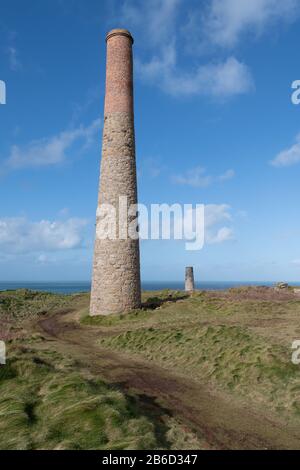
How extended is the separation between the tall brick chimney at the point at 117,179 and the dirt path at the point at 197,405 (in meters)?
7.45

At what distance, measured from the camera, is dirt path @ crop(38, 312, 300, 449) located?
318 inches

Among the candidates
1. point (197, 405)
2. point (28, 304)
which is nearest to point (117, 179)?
point (197, 405)

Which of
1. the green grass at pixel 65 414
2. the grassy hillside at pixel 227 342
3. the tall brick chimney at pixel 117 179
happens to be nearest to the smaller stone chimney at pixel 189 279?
the grassy hillside at pixel 227 342

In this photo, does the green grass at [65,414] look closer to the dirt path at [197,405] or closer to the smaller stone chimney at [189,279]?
the dirt path at [197,405]

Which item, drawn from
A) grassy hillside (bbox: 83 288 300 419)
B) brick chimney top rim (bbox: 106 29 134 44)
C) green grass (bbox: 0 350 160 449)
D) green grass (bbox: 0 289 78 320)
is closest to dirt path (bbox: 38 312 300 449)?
grassy hillside (bbox: 83 288 300 419)

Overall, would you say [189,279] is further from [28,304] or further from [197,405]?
[197,405]

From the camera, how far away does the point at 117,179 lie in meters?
24.1

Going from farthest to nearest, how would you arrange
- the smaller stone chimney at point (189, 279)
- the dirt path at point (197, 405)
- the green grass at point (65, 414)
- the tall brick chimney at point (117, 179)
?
the smaller stone chimney at point (189, 279)
the tall brick chimney at point (117, 179)
the dirt path at point (197, 405)
the green grass at point (65, 414)

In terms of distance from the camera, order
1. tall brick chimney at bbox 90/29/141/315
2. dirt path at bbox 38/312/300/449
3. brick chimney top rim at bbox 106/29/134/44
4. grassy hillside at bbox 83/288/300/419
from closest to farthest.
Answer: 1. dirt path at bbox 38/312/300/449
2. grassy hillside at bbox 83/288/300/419
3. tall brick chimney at bbox 90/29/141/315
4. brick chimney top rim at bbox 106/29/134/44

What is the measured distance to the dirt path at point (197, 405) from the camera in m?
8.08

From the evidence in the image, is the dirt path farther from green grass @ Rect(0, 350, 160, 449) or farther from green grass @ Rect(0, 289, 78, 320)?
green grass @ Rect(0, 289, 78, 320)

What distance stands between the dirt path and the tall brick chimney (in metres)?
7.45

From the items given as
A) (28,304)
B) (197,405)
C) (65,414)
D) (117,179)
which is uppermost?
(117,179)

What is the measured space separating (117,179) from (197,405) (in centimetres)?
1677
